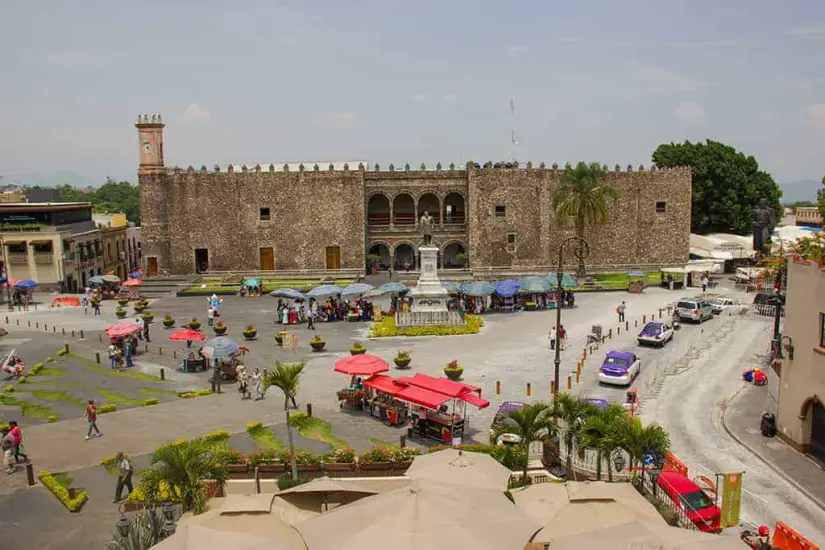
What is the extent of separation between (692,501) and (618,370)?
36.1 feet

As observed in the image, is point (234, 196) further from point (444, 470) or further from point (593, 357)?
point (444, 470)

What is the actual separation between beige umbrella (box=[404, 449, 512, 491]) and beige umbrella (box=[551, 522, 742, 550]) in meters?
2.38

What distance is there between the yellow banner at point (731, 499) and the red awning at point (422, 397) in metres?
7.77

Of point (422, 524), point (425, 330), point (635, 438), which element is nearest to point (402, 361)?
point (425, 330)

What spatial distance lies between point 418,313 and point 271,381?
2104cm

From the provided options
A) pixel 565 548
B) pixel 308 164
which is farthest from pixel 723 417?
pixel 308 164

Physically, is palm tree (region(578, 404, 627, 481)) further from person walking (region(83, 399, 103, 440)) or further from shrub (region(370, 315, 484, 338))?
shrub (region(370, 315, 484, 338))

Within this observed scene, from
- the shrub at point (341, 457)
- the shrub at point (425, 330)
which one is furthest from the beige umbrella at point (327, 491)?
the shrub at point (425, 330)

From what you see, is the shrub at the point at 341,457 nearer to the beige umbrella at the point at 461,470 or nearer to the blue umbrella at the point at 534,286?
the beige umbrella at the point at 461,470

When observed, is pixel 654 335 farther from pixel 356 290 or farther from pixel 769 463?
pixel 356 290

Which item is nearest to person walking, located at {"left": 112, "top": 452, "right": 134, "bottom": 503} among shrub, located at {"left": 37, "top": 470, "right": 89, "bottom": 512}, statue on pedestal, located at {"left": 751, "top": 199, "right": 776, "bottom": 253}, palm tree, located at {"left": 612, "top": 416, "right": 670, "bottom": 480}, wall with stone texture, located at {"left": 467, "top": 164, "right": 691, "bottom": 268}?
shrub, located at {"left": 37, "top": 470, "right": 89, "bottom": 512}

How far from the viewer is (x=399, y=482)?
16.8 m

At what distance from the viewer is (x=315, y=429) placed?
2153cm

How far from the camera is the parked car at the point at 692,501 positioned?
1473cm
